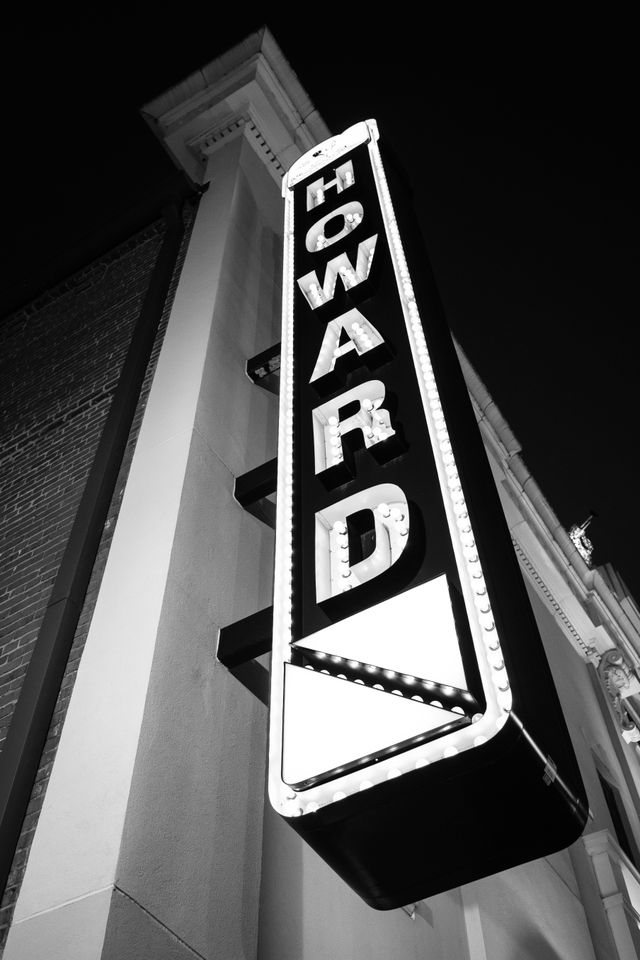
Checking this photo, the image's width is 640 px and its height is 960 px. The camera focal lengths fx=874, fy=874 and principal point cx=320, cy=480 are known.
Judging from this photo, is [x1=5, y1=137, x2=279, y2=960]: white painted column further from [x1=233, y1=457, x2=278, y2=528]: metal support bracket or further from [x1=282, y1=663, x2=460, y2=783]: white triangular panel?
[x1=282, y1=663, x2=460, y2=783]: white triangular panel

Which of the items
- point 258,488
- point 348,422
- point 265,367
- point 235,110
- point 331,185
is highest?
point 235,110

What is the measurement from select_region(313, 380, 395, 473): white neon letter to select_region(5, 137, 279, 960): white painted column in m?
1.05

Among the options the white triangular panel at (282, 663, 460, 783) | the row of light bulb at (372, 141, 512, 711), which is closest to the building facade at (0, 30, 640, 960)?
the white triangular panel at (282, 663, 460, 783)

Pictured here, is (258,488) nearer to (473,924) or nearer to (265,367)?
(265,367)

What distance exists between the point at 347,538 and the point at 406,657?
1.01 meters

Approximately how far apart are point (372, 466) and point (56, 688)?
2.23m

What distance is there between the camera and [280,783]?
141 inches

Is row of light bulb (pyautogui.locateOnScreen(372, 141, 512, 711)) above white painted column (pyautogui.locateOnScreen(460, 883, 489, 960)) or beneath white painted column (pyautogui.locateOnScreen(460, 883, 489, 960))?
above

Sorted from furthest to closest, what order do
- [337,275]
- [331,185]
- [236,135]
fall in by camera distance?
[236,135]
[331,185]
[337,275]

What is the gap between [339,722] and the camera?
3.63 meters

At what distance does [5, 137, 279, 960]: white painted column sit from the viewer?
381 centimetres

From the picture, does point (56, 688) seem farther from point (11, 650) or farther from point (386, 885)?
point (386, 885)

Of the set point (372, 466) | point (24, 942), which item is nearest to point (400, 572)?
point (372, 466)

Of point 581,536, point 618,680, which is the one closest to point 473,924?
point 618,680
